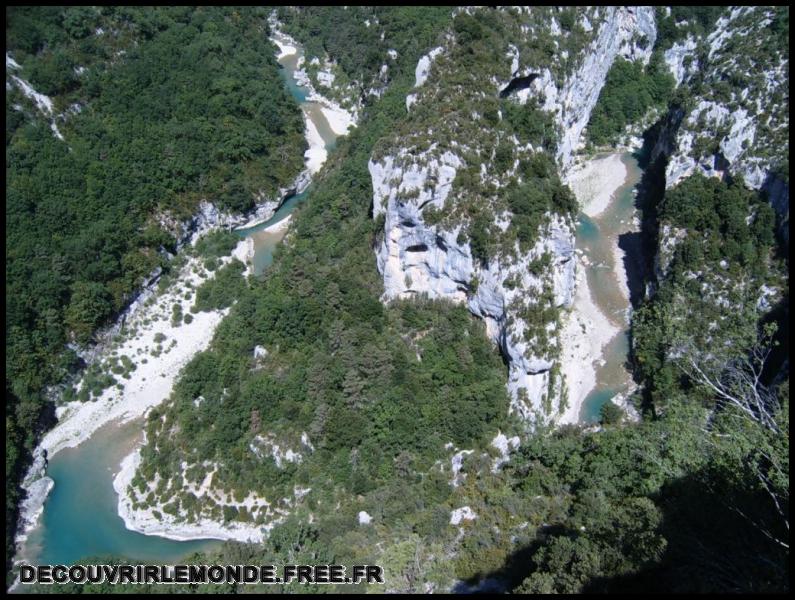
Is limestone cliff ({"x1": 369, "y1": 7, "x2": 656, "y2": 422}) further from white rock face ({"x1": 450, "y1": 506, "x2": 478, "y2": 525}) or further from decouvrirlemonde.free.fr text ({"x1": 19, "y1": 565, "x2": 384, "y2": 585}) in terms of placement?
decouvrirlemonde.free.fr text ({"x1": 19, "y1": 565, "x2": 384, "y2": 585})

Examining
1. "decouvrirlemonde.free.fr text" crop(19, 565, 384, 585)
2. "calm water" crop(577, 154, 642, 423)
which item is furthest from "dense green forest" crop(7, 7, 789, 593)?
"calm water" crop(577, 154, 642, 423)

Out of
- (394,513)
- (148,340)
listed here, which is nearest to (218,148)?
(148,340)

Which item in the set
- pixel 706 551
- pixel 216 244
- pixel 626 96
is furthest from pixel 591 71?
pixel 706 551

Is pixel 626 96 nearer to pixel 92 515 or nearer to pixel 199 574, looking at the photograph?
pixel 199 574

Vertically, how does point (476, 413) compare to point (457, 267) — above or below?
below

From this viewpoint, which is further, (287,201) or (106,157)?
(287,201)

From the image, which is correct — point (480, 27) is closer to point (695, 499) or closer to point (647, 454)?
point (647, 454)

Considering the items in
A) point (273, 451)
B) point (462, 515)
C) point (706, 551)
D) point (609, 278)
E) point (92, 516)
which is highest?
point (706, 551)
